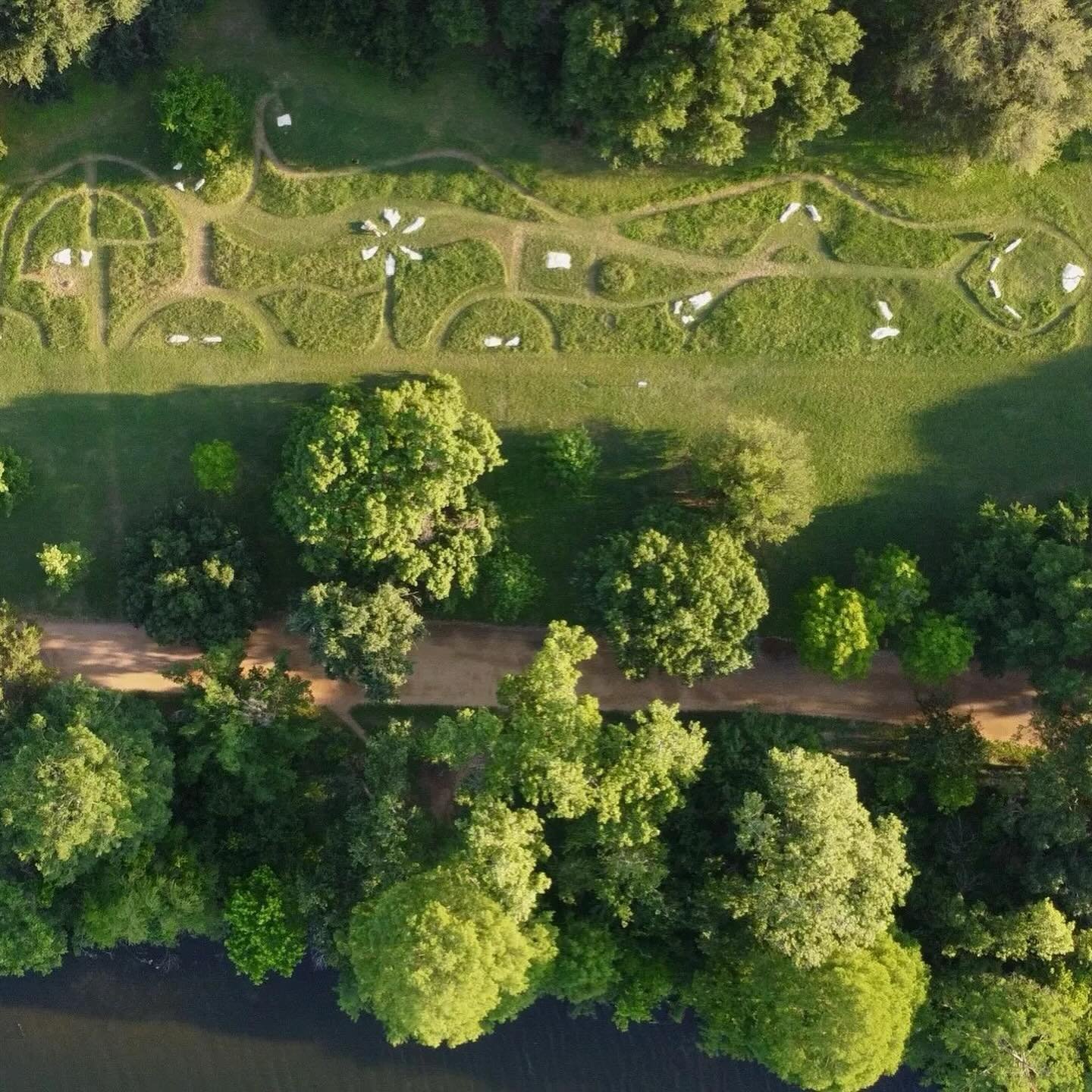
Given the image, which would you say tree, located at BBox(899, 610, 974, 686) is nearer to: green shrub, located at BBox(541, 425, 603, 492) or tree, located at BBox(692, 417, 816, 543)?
tree, located at BBox(692, 417, 816, 543)

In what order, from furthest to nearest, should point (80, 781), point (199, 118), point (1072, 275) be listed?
point (1072, 275)
point (199, 118)
point (80, 781)

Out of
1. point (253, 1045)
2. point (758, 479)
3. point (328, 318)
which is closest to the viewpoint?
point (758, 479)

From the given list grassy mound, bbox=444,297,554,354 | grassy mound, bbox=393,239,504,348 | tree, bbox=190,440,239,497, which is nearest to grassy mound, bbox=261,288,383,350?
grassy mound, bbox=393,239,504,348

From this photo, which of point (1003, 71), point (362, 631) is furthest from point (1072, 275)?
point (362, 631)

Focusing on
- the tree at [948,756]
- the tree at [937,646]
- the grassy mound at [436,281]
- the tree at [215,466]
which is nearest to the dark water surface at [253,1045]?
the tree at [948,756]

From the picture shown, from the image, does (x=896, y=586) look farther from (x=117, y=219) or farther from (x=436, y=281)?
(x=117, y=219)

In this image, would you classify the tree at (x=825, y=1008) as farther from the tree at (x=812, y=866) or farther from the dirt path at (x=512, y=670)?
the dirt path at (x=512, y=670)

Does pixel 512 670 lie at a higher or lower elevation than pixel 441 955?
higher

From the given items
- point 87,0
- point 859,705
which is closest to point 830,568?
point 859,705
